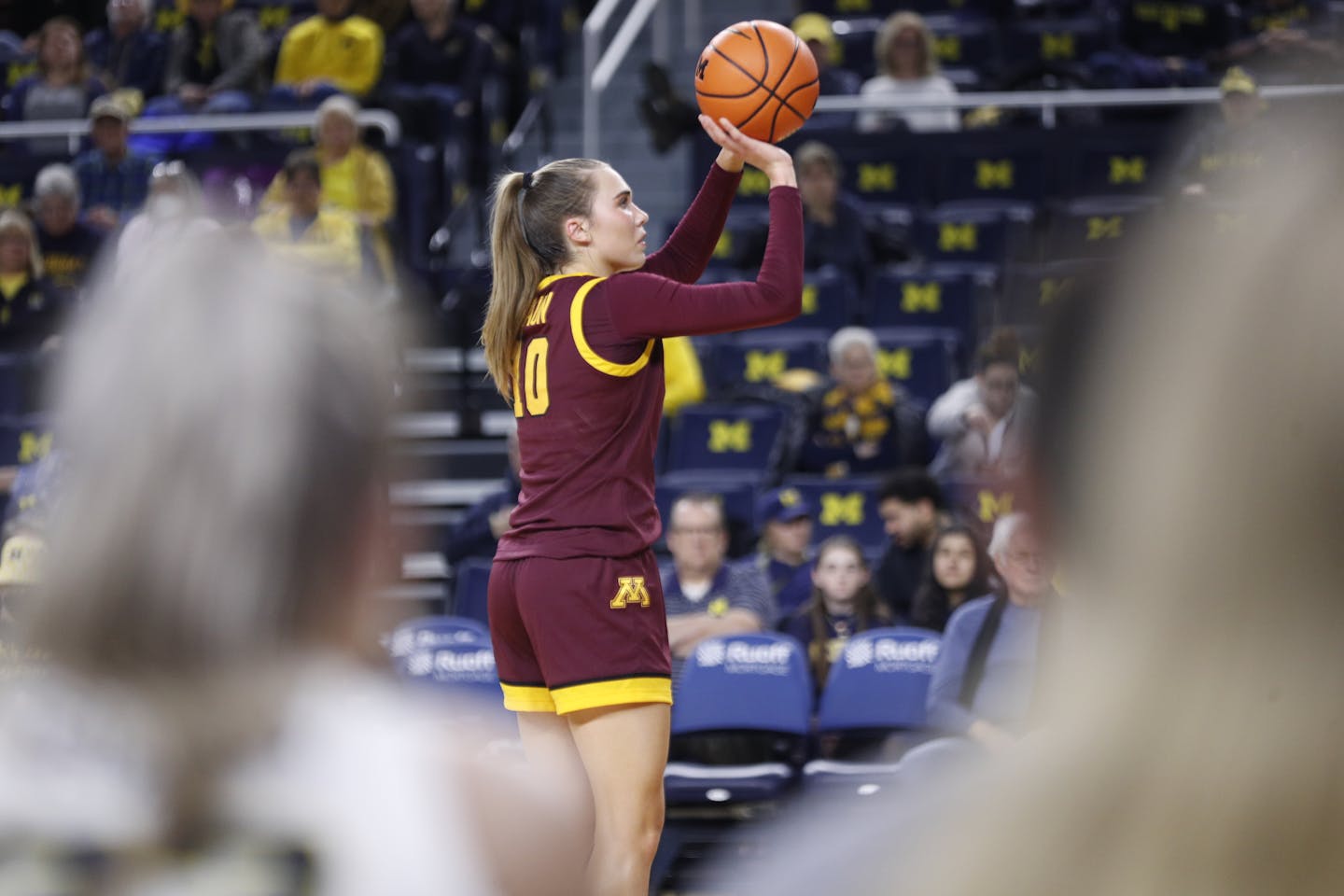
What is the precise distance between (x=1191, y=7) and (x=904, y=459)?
16.5 ft

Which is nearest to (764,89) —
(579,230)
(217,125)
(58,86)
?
(579,230)

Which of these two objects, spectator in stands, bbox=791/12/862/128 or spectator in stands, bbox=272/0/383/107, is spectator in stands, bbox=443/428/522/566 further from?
spectator in stands, bbox=272/0/383/107

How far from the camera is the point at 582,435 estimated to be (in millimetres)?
4012

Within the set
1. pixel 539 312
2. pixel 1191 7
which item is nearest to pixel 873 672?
pixel 539 312

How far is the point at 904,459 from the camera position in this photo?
28.9 feet

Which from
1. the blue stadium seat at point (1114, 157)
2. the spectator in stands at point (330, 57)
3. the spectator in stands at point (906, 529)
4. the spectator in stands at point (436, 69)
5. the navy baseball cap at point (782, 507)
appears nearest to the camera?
the spectator in stands at point (906, 529)

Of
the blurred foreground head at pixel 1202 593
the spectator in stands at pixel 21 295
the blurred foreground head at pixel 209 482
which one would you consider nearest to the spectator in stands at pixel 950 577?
the spectator in stands at pixel 21 295

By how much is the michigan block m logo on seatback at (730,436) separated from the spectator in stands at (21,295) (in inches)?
153

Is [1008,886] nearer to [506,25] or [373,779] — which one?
[373,779]

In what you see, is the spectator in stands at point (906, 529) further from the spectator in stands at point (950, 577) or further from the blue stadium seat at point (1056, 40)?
the blue stadium seat at point (1056, 40)

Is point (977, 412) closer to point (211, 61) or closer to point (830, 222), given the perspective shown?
point (830, 222)

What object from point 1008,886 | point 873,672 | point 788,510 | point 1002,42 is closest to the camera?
point 1008,886

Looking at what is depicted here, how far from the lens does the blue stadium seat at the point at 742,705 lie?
271 inches

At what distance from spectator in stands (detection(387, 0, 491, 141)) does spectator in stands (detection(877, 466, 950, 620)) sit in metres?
4.44
